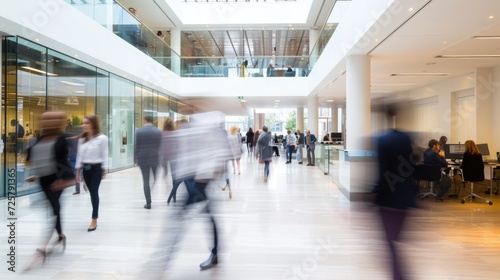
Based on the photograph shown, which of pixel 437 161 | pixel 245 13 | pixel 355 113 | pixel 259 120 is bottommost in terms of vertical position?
pixel 437 161

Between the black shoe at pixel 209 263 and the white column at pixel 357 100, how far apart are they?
5.23 metres

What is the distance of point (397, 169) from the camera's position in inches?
117

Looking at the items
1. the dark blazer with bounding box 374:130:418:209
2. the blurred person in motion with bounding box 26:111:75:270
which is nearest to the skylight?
the blurred person in motion with bounding box 26:111:75:270

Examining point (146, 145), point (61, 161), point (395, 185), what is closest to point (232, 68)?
point (146, 145)

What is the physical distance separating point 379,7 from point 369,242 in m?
3.84

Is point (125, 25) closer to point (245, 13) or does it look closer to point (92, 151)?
point (92, 151)

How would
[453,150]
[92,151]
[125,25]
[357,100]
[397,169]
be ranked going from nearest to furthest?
[397,169]
[92,151]
[357,100]
[453,150]
[125,25]

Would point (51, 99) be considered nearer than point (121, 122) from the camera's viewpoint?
Yes

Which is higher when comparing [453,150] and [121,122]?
[121,122]

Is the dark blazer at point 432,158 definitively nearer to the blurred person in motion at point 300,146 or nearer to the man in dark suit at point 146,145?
the man in dark suit at point 146,145

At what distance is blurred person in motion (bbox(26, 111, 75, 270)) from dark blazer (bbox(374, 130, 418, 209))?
328 cm

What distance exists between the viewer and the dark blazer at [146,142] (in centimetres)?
645

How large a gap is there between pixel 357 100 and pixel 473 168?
276 cm

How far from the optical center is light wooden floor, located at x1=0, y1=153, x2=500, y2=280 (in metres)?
3.68
